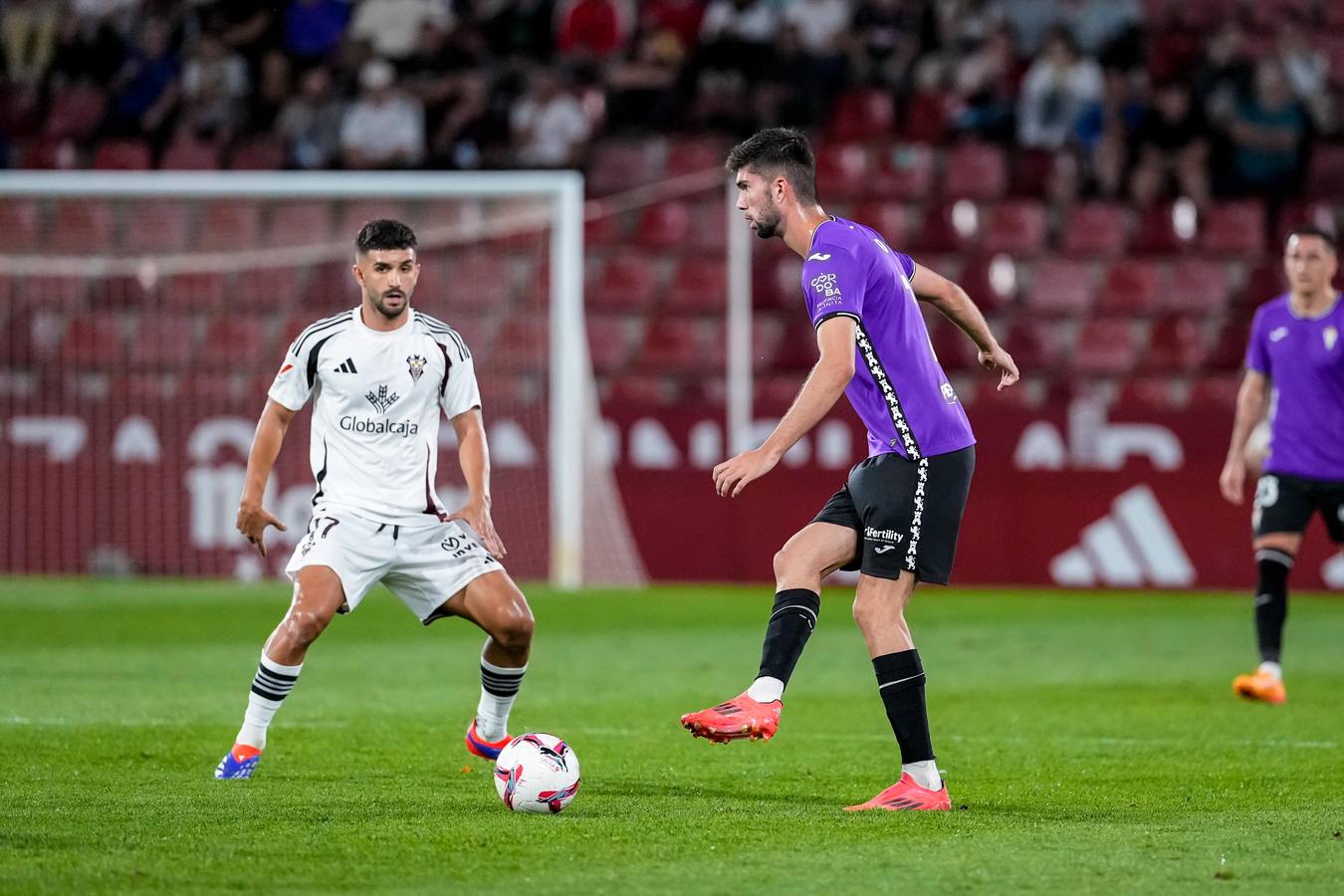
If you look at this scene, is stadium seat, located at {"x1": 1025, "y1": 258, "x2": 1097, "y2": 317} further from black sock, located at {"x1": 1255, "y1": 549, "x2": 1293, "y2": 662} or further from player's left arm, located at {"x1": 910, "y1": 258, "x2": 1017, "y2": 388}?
player's left arm, located at {"x1": 910, "y1": 258, "x2": 1017, "y2": 388}

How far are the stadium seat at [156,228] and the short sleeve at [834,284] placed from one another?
12425mm

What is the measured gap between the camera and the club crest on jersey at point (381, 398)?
7.00 metres

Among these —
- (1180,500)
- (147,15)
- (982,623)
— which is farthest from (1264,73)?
(147,15)

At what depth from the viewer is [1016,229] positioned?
19.6 metres

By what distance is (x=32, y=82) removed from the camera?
20078mm

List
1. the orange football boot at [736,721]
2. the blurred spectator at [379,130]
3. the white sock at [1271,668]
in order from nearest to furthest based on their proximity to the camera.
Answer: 1. the orange football boot at [736,721]
2. the white sock at [1271,668]
3. the blurred spectator at [379,130]

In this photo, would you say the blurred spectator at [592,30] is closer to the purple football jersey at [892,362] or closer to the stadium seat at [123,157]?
the stadium seat at [123,157]

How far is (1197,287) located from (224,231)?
938 centimetres

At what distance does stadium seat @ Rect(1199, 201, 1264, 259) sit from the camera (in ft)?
64.2

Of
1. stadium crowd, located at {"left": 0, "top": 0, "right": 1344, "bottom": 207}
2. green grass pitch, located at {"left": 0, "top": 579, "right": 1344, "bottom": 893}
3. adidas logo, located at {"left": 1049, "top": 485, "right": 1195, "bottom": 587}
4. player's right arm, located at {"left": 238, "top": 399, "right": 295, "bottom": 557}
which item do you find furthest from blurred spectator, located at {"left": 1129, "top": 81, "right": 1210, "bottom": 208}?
A: player's right arm, located at {"left": 238, "top": 399, "right": 295, "bottom": 557}

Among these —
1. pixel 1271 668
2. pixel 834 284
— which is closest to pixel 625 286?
pixel 1271 668

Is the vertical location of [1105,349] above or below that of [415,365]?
below

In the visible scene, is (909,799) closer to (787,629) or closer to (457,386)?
(787,629)

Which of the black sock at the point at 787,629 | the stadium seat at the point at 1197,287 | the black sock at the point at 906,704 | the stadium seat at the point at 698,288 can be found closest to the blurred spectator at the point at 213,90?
the stadium seat at the point at 698,288
